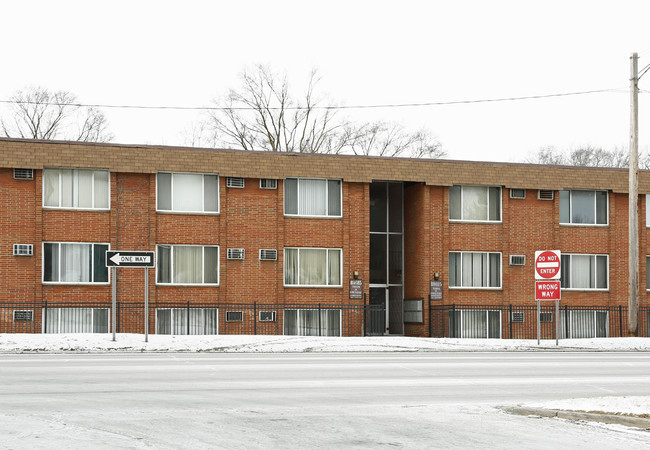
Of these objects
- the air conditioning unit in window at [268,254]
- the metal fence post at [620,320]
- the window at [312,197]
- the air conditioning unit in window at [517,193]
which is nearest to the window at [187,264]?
the air conditioning unit in window at [268,254]

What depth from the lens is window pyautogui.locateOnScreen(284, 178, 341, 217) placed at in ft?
115

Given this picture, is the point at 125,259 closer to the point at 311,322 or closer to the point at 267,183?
the point at 267,183

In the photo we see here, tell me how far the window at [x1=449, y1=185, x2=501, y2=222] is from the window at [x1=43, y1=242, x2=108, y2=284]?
529 inches

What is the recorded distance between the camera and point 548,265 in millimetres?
27094

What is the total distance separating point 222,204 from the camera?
3406 centimetres

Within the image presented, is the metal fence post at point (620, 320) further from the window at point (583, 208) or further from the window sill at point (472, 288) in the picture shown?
the window sill at point (472, 288)

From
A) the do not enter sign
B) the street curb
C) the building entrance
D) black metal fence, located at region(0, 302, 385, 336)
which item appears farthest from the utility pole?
the street curb

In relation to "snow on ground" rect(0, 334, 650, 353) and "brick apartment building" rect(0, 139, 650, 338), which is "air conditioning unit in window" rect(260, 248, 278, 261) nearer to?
"brick apartment building" rect(0, 139, 650, 338)

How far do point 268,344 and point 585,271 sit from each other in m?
17.1

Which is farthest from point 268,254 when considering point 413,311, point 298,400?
point 298,400

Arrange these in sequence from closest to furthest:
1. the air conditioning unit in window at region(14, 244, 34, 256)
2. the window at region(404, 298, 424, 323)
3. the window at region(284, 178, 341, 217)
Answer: the air conditioning unit in window at region(14, 244, 34, 256)
the window at region(284, 178, 341, 217)
the window at region(404, 298, 424, 323)

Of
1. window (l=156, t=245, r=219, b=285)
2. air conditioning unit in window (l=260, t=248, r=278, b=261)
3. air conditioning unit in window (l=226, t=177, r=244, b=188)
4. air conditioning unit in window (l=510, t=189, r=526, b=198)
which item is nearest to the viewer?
window (l=156, t=245, r=219, b=285)

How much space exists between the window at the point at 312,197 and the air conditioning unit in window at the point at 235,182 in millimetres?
1734

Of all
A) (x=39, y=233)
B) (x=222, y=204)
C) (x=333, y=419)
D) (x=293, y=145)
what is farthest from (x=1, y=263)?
(x=293, y=145)
